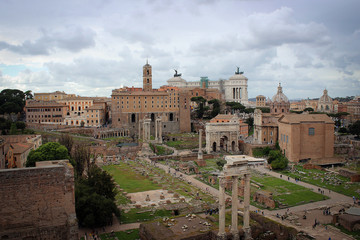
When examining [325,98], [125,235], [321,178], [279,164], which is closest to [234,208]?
[125,235]

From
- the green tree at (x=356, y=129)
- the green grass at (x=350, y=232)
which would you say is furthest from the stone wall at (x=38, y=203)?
the green tree at (x=356, y=129)

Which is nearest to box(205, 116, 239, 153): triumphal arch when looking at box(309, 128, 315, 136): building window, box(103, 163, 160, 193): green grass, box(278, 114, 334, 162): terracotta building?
box(278, 114, 334, 162): terracotta building

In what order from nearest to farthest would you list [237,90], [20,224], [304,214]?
[20,224] → [304,214] → [237,90]

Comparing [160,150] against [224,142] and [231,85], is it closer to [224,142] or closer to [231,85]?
[224,142]

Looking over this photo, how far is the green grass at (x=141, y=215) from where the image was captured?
29719 mm

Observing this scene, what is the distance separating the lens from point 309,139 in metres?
55.5

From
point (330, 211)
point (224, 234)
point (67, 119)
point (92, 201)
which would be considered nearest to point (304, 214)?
point (330, 211)

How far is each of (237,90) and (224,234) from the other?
112 meters

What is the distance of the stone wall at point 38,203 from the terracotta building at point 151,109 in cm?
6071

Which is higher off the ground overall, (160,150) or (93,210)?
(160,150)

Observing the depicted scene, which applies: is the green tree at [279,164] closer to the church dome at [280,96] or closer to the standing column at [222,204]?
the standing column at [222,204]

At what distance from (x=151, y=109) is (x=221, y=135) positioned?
1031 inches

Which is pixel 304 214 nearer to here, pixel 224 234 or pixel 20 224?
pixel 224 234

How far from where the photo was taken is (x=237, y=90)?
13200 cm
